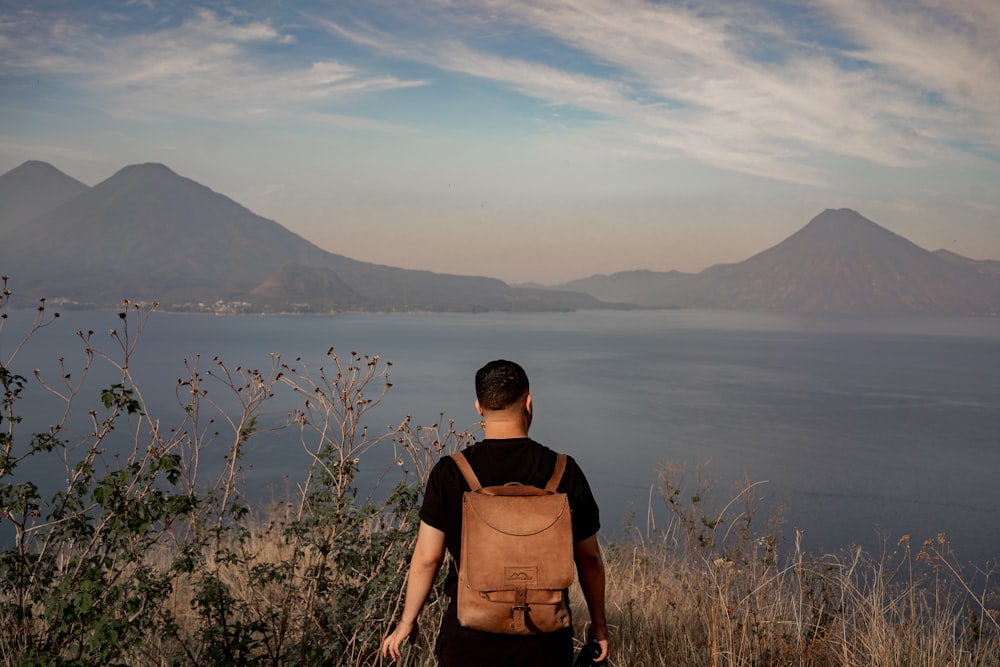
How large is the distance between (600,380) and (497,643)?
192 feet

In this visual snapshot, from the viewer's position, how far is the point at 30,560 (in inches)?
156

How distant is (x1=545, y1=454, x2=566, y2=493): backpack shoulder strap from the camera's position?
2422mm

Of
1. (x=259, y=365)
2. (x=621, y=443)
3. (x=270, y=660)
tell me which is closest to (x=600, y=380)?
(x=621, y=443)

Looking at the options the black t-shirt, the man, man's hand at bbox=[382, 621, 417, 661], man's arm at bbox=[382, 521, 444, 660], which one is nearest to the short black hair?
the man

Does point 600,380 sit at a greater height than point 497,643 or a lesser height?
lesser

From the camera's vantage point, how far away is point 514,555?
7.66ft

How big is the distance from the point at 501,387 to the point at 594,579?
746mm

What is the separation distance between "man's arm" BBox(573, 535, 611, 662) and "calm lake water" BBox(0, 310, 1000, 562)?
2.36 m

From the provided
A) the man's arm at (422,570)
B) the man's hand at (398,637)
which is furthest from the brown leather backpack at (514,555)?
the man's hand at (398,637)

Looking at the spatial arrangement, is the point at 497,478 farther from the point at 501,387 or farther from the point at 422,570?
the point at 422,570

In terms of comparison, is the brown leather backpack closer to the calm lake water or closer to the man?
the man

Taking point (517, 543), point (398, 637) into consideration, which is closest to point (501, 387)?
point (517, 543)

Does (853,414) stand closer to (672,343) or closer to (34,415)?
(34,415)

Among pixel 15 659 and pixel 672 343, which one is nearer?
pixel 15 659
